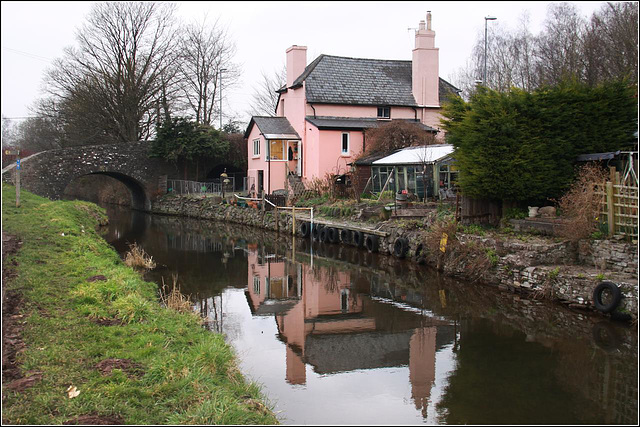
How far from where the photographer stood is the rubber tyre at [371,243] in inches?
867

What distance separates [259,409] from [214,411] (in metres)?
0.82

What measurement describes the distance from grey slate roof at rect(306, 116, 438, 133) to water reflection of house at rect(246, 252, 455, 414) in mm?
16327

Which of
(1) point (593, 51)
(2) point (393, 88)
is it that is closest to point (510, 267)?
(1) point (593, 51)

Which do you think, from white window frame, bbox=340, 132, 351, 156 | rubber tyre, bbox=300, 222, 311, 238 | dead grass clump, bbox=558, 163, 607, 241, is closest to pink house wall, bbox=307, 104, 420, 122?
white window frame, bbox=340, 132, 351, 156

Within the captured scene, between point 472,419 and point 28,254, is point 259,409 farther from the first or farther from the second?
point 28,254

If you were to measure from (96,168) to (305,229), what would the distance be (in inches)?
782

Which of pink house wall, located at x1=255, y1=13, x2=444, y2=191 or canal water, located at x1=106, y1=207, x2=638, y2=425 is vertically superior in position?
pink house wall, located at x1=255, y1=13, x2=444, y2=191

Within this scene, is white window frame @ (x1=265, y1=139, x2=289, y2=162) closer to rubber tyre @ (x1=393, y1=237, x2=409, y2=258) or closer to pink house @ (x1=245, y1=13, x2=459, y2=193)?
pink house @ (x1=245, y1=13, x2=459, y2=193)

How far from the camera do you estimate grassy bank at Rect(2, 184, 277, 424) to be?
6051 mm

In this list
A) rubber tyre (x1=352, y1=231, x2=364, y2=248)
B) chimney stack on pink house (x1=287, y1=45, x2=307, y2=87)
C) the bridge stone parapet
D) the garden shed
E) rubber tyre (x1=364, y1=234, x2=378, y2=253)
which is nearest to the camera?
rubber tyre (x1=364, y1=234, x2=378, y2=253)

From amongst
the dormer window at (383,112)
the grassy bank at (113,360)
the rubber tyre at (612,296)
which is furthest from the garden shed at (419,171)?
the grassy bank at (113,360)

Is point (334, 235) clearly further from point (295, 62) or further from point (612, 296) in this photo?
point (295, 62)

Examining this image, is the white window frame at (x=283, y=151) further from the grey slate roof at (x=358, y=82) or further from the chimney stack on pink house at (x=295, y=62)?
the chimney stack on pink house at (x=295, y=62)

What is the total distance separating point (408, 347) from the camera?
10984mm
